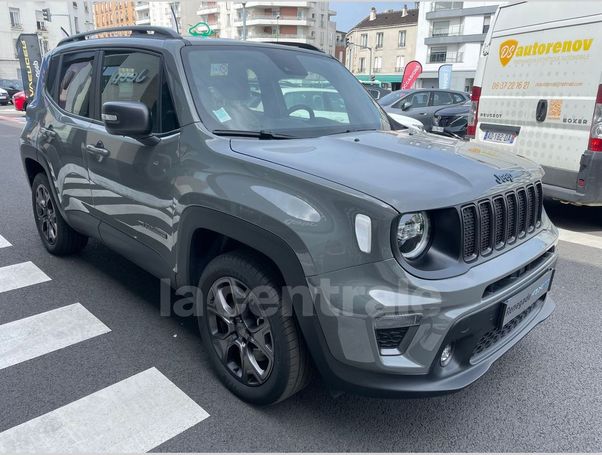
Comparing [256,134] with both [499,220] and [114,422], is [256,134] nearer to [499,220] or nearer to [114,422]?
[499,220]

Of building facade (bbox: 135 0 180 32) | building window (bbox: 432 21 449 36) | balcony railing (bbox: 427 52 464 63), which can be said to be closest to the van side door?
balcony railing (bbox: 427 52 464 63)

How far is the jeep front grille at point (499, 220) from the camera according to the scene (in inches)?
84.3

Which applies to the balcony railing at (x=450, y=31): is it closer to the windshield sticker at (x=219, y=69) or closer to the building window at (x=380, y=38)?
the building window at (x=380, y=38)

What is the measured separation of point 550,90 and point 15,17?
6838 centimetres

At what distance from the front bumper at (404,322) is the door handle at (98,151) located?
1992mm

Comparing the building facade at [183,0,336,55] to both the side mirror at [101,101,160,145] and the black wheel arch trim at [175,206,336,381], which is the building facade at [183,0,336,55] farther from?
the black wheel arch trim at [175,206,336,381]

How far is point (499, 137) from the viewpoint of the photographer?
20.6ft

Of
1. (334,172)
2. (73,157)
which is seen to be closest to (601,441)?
(334,172)

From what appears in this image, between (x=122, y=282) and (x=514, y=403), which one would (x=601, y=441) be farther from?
(x=122, y=282)

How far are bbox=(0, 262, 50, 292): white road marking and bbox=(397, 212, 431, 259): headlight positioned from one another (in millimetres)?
3340

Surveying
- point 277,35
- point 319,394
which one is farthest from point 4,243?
point 277,35

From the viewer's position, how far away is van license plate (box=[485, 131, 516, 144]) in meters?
6.11

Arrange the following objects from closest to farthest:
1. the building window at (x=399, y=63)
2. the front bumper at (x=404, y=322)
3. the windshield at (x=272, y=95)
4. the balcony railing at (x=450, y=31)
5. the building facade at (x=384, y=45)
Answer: the front bumper at (x=404, y=322) < the windshield at (x=272, y=95) < the balcony railing at (x=450, y=31) < the building facade at (x=384, y=45) < the building window at (x=399, y=63)

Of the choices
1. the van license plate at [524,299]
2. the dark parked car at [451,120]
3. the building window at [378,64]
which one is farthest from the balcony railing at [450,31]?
the van license plate at [524,299]
